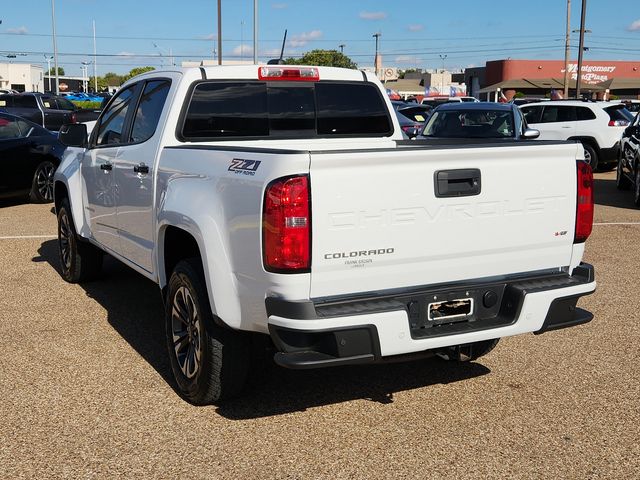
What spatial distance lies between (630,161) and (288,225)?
11997 millimetres

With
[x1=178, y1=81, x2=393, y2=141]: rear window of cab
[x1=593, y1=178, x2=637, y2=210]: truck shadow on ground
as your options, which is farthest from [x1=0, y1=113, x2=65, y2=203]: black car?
[x1=593, y1=178, x2=637, y2=210]: truck shadow on ground

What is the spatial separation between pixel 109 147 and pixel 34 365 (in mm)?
1697

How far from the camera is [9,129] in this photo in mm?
12742

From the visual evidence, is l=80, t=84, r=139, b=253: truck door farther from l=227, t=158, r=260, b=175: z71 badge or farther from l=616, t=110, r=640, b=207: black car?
l=616, t=110, r=640, b=207: black car

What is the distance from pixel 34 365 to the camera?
16.9 feet

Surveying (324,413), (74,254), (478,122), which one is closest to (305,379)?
(324,413)

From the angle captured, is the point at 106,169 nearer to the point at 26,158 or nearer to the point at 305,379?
the point at 305,379

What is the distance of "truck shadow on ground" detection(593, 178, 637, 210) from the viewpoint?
44.9 ft

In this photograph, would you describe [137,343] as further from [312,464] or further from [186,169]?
[312,464]

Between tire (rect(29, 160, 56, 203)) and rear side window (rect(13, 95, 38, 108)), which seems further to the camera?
rear side window (rect(13, 95, 38, 108))

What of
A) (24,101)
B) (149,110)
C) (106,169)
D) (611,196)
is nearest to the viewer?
(149,110)

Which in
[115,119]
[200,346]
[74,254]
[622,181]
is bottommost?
[622,181]

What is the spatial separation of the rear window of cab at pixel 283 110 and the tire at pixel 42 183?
8.80 m

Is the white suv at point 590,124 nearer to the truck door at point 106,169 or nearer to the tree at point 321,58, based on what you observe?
the truck door at point 106,169
